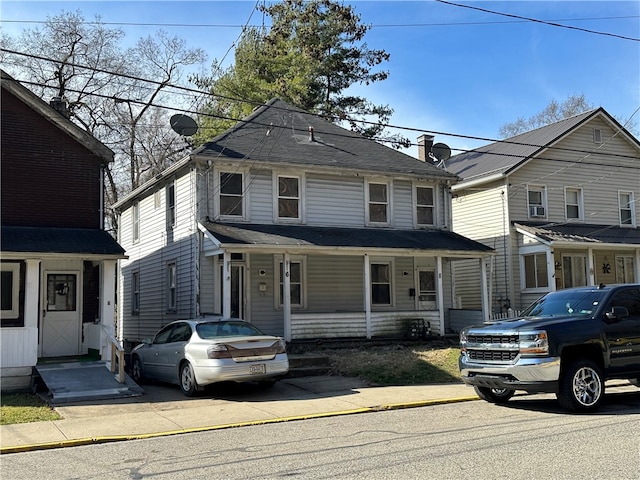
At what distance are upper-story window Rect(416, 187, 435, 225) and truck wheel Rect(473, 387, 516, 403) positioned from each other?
1164 centimetres

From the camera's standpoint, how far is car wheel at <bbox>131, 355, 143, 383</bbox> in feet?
49.1

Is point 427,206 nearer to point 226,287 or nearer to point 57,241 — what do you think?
point 226,287

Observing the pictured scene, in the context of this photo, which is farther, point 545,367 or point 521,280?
point 521,280

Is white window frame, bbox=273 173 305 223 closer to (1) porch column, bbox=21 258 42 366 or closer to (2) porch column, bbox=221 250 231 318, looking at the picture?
(2) porch column, bbox=221 250 231 318

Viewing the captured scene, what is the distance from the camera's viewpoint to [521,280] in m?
24.6

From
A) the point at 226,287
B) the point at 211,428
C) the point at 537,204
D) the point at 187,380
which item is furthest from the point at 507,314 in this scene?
the point at 211,428

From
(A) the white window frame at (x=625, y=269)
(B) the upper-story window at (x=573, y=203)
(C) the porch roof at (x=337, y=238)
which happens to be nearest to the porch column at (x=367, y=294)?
(C) the porch roof at (x=337, y=238)

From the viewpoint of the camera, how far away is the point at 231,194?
19.4 m

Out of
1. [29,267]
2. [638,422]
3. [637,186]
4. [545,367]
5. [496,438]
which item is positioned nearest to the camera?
[496,438]

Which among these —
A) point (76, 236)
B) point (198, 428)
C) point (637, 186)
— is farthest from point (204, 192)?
point (637, 186)

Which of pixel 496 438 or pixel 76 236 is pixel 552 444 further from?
pixel 76 236

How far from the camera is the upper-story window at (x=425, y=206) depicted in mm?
22359

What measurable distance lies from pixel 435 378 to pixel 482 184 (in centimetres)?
1328

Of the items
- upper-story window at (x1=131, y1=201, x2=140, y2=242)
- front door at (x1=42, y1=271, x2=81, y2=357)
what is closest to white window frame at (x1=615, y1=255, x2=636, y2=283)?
upper-story window at (x1=131, y1=201, x2=140, y2=242)
